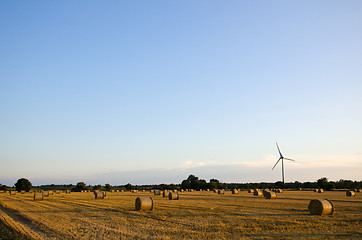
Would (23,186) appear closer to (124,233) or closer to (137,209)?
(137,209)

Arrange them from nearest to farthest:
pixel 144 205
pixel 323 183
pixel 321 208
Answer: pixel 321 208 → pixel 144 205 → pixel 323 183

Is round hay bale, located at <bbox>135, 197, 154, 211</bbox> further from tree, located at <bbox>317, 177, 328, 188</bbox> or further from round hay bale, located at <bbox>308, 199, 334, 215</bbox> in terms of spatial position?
tree, located at <bbox>317, 177, 328, 188</bbox>

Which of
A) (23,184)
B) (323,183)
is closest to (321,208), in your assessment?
(323,183)

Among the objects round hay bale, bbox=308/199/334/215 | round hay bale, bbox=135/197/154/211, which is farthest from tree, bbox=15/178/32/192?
round hay bale, bbox=308/199/334/215

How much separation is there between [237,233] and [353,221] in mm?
7608

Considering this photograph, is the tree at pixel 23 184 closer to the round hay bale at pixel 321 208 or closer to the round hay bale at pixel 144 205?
the round hay bale at pixel 144 205

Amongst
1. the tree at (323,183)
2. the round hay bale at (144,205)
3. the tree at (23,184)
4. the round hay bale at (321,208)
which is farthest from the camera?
the tree at (23,184)

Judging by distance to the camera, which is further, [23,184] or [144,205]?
[23,184]

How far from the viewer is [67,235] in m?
13.1

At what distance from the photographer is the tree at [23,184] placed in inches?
3878

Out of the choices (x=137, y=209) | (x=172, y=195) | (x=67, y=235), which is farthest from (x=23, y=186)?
(x=67, y=235)

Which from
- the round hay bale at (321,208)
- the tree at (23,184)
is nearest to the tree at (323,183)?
the round hay bale at (321,208)

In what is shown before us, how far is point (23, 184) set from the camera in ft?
326

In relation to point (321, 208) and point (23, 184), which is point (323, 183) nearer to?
point (321, 208)
